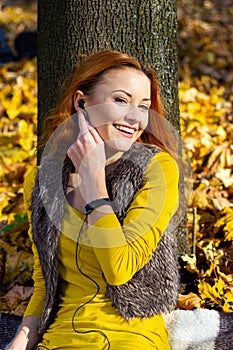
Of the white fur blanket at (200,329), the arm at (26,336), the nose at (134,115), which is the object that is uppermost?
the nose at (134,115)

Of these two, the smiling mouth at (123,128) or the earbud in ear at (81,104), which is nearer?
the smiling mouth at (123,128)

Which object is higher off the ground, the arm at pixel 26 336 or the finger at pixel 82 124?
the finger at pixel 82 124

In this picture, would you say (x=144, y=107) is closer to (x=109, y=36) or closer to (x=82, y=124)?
(x=82, y=124)

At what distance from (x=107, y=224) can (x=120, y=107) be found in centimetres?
48

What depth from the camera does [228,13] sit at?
9.50 metres

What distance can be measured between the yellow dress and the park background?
753 mm

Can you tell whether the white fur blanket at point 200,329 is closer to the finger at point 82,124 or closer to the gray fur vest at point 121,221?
the gray fur vest at point 121,221

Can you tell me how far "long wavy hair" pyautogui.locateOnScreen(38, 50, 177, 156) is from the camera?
2715 millimetres

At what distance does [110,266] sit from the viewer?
246 centimetres

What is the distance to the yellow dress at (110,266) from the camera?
8.11 feet

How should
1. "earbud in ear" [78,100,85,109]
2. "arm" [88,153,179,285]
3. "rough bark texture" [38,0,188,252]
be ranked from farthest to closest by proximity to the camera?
1. "rough bark texture" [38,0,188,252]
2. "earbud in ear" [78,100,85,109]
3. "arm" [88,153,179,285]

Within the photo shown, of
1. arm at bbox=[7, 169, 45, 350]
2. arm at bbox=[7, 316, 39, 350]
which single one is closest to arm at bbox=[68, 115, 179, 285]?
arm at bbox=[7, 169, 45, 350]

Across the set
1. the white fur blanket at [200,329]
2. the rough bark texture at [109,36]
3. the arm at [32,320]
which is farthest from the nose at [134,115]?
the white fur blanket at [200,329]

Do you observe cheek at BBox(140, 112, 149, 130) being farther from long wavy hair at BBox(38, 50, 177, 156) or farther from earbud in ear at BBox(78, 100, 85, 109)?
earbud in ear at BBox(78, 100, 85, 109)
